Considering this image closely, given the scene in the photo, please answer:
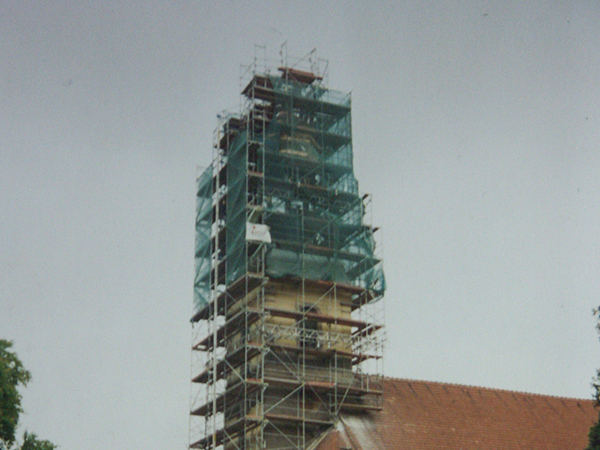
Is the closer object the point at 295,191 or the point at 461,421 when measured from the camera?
the point at 461,421

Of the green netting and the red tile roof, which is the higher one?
the green netting

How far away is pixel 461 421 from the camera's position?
49250 mm

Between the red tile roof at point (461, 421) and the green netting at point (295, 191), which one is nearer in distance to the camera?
the red tile roof at point (461, 421)

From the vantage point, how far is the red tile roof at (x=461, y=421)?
152 feet

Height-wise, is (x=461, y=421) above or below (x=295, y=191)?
below

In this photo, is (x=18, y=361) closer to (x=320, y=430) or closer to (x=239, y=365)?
(x=239, y=365)

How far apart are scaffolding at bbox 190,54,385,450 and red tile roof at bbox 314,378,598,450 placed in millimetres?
1081

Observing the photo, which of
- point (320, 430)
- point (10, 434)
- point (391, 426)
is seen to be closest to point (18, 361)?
point (10, 434)

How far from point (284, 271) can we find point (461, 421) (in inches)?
409

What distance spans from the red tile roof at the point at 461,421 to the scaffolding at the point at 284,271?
108 centimetres

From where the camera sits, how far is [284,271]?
49000 millimetres

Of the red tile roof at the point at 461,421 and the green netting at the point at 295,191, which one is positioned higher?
the green netting at the point at 295,191

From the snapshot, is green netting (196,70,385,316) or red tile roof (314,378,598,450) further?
green netting (196,70,385,316)

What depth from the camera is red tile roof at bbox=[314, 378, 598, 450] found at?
4647 centimetres
